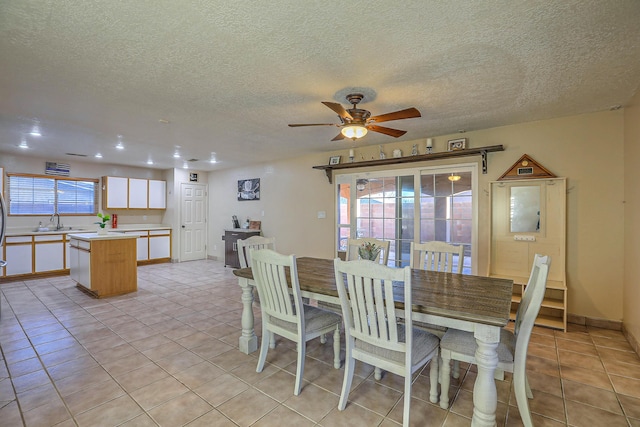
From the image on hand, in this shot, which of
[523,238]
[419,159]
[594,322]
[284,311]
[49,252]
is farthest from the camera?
[49,252]

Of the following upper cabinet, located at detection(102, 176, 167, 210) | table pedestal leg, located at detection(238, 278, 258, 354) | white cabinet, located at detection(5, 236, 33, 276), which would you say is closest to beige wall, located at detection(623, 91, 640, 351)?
table pedestal leg, located at detection(238, 278, 258, 354)

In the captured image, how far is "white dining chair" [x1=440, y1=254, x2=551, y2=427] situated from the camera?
1725 millimetres

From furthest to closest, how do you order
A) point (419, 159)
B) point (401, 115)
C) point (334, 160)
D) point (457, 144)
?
point (334, 160), point (419, 159), point (457, 144), point (401, 115)

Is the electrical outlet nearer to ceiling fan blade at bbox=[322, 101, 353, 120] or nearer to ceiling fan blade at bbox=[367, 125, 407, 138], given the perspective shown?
ceiling fan blade at bbox=[367, 125, 407, 138]

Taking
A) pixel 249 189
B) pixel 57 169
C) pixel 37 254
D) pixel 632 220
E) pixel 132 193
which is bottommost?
pixel 37 254

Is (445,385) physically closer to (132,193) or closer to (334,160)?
(334,160)

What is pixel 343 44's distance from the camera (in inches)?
78.9

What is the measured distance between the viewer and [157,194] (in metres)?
7.58

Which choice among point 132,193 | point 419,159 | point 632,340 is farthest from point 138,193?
point 632,340

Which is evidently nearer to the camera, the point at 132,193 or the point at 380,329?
the point at 380,329

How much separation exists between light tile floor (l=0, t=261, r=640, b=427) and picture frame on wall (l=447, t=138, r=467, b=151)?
235 cm

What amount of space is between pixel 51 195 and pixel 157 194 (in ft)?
6.50

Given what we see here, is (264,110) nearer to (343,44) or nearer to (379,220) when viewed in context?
(343,44)

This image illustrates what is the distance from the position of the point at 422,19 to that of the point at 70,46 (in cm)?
226
